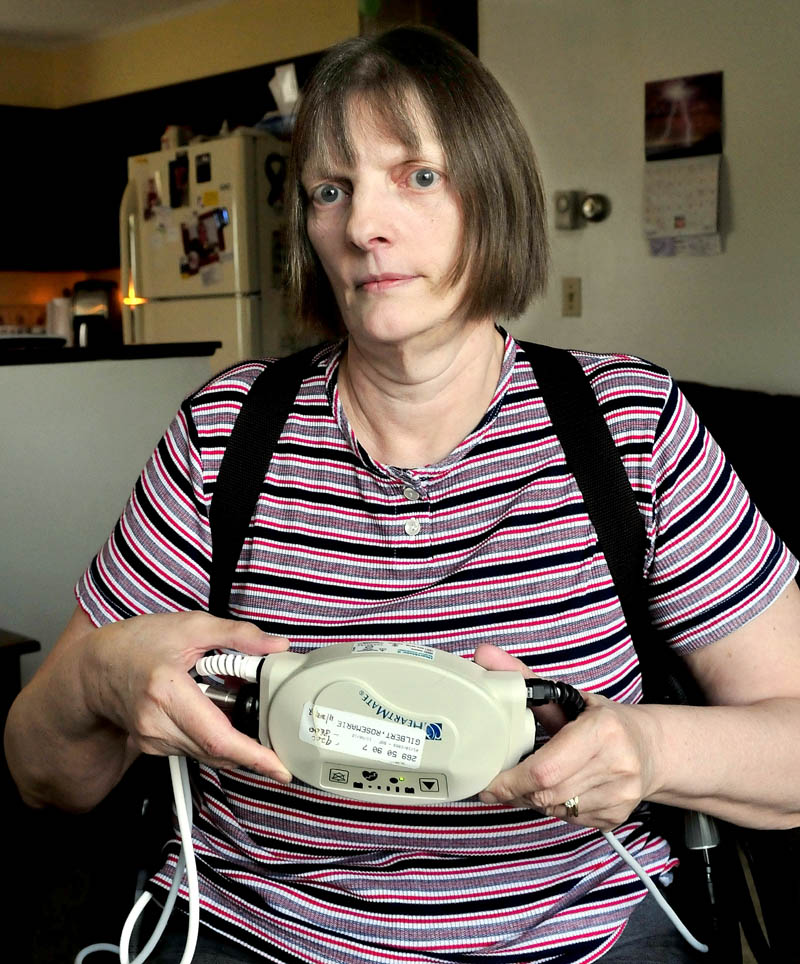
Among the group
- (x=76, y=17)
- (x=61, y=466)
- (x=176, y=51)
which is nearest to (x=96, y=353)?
(x=61, y=466)

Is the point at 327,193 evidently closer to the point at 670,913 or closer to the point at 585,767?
the point at 585,767

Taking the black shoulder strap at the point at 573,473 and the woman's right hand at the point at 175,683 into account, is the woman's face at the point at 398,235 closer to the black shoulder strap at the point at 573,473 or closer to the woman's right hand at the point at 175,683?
the black shoulder strap at the point at 573,473

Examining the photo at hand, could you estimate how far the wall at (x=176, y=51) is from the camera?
493 centimetres

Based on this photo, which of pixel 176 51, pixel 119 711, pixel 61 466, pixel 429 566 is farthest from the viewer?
pixel 176 51

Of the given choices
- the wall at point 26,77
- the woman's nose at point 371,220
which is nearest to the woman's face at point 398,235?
the woman's nose at point 371,220

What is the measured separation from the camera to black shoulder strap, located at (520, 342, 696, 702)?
A: 97 centimetres

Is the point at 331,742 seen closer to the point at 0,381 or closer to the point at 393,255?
the point at 393,255

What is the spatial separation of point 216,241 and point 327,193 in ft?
12.4

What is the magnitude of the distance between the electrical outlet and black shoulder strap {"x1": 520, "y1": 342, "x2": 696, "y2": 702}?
97.1 inches

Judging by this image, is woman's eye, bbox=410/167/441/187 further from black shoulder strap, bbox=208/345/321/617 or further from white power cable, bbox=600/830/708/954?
white power cable, bbox=600/830/708/954

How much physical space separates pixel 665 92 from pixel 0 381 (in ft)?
6.58

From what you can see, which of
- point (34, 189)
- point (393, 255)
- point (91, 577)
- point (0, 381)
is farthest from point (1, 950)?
point (34, 189)

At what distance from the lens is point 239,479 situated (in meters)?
1.02

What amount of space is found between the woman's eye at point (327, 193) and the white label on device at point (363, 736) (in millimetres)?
512
